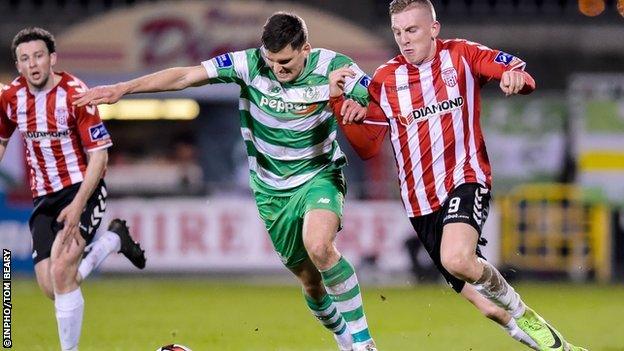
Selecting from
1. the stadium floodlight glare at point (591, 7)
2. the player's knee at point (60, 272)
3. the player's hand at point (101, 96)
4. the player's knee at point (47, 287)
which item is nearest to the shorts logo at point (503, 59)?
the player's hand at point (101, 96)

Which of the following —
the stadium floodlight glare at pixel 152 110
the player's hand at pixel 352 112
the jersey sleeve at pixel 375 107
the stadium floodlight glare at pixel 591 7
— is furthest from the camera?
the stadium floodlight glare at pixel 152 110

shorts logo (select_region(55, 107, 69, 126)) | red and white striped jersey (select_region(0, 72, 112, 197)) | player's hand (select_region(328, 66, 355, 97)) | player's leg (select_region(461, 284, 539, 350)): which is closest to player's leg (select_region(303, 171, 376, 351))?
player's hand (select_region(328, 66, 355, 97))

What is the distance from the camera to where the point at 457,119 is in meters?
7.60

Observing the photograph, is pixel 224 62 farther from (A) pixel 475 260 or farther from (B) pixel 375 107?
(A) pixel 475 260

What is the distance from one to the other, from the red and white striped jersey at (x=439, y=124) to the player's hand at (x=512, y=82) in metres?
0.36

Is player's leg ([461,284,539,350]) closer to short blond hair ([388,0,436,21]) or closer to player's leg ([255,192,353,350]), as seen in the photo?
player's leg ([255,192,353,350])

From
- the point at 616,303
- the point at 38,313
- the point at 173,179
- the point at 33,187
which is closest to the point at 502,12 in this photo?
the point at 173,179

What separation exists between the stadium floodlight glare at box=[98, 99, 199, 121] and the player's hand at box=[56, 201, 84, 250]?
976 cm

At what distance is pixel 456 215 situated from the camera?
7445mm

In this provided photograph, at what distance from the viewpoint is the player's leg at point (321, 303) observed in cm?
795

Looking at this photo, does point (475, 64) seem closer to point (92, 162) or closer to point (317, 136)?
point (317, 136)

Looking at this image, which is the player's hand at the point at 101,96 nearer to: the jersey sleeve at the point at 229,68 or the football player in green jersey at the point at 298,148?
the football player in green jersey at the point at 298,148

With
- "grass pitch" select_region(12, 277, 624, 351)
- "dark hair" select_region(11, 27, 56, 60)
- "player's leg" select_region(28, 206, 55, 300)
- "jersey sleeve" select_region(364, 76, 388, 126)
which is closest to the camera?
"jersey sleeve" select_region(364, 76, 388, 126)

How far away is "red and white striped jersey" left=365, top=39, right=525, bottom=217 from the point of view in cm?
759
